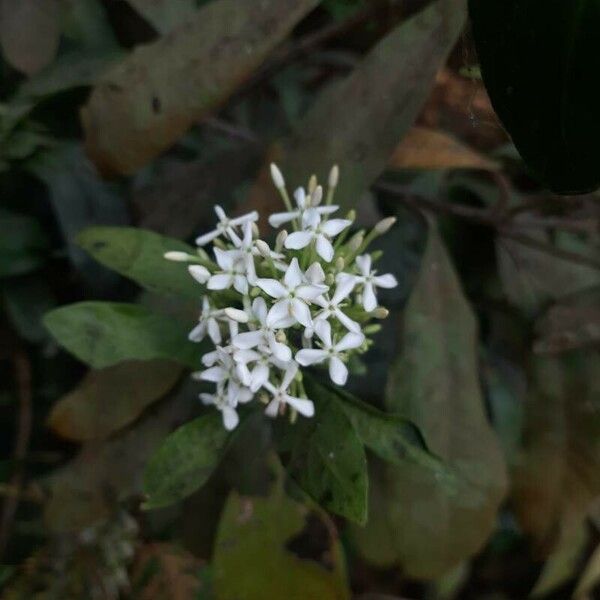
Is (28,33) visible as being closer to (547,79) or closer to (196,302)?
(196,302)

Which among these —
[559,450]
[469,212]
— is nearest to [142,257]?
[469,212]

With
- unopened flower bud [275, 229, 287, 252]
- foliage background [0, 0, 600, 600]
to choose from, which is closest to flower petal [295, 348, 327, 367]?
unopened flower bud [275, 229, 287, 252]

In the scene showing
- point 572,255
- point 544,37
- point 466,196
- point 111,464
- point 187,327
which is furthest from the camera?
point 466,196

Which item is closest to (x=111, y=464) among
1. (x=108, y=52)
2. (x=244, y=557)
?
(x=244, y=557)

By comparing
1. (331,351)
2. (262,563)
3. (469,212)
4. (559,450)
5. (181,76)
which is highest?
(181,76)

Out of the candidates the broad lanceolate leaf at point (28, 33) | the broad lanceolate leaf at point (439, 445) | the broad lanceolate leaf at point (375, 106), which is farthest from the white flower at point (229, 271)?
the broad lanceolate leaf at point (28, 33)

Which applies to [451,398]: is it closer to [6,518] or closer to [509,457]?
[509,457]

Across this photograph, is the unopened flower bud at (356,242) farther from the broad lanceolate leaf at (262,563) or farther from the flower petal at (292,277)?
the broad lanceolate leaf at (262,563)
